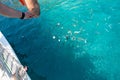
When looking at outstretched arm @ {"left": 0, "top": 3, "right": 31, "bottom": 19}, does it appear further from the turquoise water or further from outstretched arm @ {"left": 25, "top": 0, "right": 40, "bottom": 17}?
the turquoise water

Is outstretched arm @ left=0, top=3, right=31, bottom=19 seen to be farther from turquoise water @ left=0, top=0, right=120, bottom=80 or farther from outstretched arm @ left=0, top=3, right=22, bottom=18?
turquoise water @ left=0, top=0, right=120, bottom=80

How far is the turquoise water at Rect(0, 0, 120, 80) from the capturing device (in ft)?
20.6

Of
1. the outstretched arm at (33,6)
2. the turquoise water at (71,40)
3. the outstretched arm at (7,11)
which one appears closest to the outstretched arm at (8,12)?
the outstretched arm at (7,11)

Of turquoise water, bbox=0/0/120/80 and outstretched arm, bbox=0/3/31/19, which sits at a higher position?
outstretched arm, bbox=0/3/31/19

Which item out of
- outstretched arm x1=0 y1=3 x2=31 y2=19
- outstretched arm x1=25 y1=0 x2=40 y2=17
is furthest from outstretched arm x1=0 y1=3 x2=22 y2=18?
outstretched arm x1=25 y1=0 x2=40 y2=17

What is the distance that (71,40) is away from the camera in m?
7.49

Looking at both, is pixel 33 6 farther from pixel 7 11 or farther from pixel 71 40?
pixel 71 40

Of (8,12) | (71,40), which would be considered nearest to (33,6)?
(8,12)

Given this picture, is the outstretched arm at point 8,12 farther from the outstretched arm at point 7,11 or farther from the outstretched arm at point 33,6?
the outstretched arm at point 33,6

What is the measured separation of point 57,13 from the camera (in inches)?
368

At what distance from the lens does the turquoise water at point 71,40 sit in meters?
6.28

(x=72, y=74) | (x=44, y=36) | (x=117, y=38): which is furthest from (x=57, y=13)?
(x=72, y=74)

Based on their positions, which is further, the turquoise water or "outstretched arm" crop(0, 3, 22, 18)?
the turquoise water

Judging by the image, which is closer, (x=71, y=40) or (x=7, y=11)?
(x=7, y=11)
